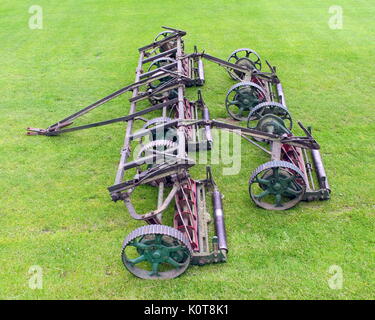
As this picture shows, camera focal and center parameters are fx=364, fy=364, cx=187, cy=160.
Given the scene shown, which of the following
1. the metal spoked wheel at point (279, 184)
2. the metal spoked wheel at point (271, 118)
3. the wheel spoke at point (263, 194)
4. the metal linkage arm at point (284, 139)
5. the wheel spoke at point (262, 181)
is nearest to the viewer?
the metal spoked wheel at point (279, 184)

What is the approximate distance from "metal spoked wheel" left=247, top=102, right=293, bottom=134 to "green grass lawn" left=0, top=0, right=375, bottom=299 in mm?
669

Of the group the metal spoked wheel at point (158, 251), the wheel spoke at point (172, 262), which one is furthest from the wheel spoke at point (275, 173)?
the wheel spoke at point (172, 262)

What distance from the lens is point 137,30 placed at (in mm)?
15219

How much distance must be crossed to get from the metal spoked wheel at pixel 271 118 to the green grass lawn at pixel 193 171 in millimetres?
669

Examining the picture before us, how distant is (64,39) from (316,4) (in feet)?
37.6

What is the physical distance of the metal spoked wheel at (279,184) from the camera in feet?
20.5

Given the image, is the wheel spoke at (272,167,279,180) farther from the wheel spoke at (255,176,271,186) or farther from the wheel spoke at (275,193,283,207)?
the wheel spoke at (275,193,283,207)

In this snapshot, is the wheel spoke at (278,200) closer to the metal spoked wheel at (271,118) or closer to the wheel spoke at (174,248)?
the metal spoked wheel at (271,118)

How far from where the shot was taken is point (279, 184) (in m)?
6.39

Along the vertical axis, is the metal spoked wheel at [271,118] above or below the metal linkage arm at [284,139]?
above

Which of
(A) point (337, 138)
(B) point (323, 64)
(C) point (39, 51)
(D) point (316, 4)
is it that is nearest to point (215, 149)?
(A) point (337, 138)

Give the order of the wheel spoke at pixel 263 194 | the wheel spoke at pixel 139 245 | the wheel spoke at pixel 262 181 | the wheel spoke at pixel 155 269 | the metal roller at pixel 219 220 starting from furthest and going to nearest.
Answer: the wheel spoke at pixel 263 194
the wheel spoke at pixel 262 181
the metal roller at pixel 219 220
the wheel spoke at pixel 155 269
the wheel spoke at pixel 139 245

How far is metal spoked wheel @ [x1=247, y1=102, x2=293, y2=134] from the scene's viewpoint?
7.69 meters
